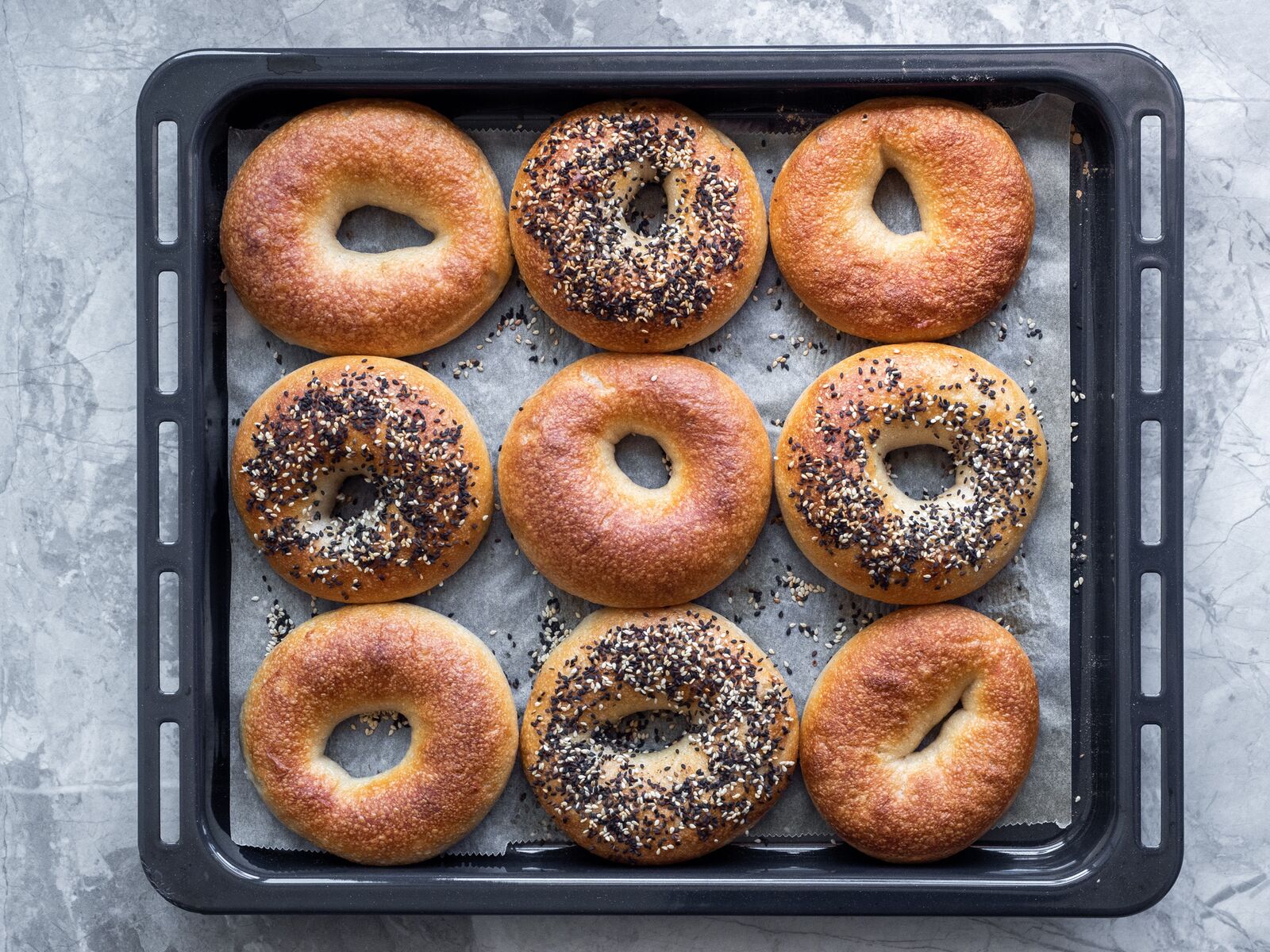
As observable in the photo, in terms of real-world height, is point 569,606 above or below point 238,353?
below

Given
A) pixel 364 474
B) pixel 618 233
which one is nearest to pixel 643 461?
pixel 618 233

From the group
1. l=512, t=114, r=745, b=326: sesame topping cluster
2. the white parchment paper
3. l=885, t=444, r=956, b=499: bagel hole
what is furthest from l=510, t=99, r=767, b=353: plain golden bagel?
l=885, t=444, r=956, b=499: bagel hole

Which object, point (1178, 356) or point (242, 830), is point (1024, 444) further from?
point (242, 830)

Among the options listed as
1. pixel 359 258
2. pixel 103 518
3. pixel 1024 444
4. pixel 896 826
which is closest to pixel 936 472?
pixel 1024 444

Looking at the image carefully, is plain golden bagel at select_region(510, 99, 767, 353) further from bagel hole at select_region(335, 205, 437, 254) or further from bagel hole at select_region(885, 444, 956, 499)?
bagel hole at select_region(885, 444, 956, 499)

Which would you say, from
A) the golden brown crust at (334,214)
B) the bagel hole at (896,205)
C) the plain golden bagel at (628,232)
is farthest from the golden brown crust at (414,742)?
the bagel hole at (896,205)

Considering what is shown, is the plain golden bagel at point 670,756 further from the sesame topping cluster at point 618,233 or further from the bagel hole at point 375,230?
the bagel hole at point 375,230
